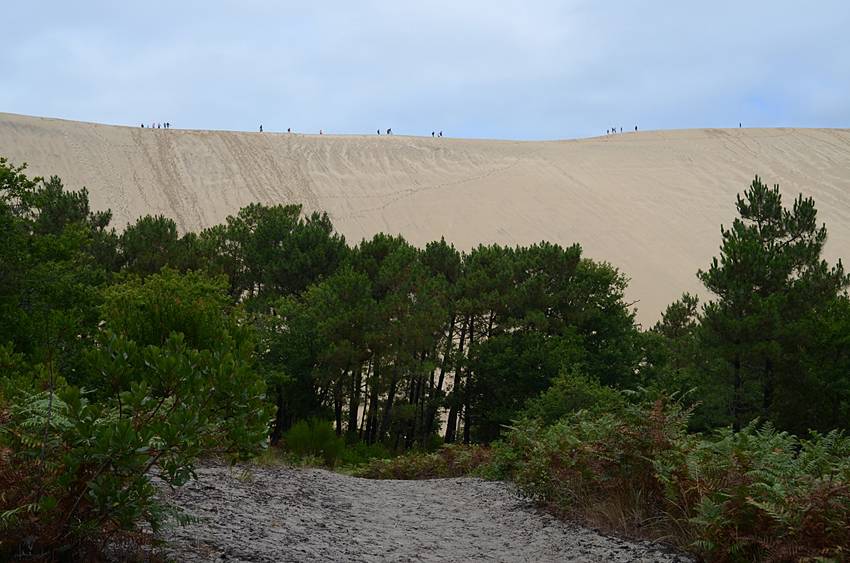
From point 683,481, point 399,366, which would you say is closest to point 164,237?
point 399,366

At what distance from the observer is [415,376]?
2634 cm

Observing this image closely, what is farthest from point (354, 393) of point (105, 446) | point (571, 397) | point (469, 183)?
point (469, 183)

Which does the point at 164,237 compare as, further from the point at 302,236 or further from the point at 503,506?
the point at 503,506

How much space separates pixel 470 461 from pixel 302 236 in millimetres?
16521

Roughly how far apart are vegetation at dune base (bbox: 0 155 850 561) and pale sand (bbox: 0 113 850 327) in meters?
25.8

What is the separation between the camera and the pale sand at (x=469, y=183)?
58.9 metres

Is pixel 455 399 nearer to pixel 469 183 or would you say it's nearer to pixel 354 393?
pixel 354 393

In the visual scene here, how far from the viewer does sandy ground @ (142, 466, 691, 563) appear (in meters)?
5.05

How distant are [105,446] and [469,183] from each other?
69.6m

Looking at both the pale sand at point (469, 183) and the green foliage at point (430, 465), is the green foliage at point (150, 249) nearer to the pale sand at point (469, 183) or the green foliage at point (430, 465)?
the green foliage at point (430, 465)

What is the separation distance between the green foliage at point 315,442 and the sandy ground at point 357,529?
5.63m

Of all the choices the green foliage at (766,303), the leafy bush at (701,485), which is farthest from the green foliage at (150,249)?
the leafy bush at (701,485)

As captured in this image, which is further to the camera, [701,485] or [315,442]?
[315,442]

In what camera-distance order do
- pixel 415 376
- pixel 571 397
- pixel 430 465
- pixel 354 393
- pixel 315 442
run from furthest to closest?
pixel 415 376 → pixel 354 393 → pixel 571 397 → pixel 430 465 → pixel 315 442
